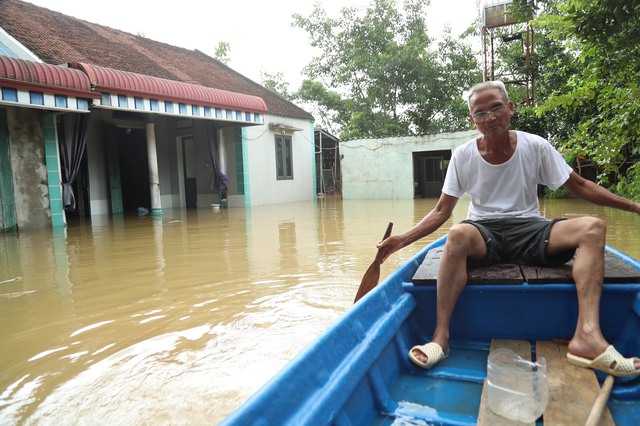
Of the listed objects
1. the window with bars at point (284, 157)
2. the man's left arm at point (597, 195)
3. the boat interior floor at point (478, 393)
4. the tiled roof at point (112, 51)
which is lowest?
the boat interior floor at point (478, 393)

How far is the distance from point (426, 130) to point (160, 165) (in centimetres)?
1371

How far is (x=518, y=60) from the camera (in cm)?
1523

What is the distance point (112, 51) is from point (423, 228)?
12.8 meters

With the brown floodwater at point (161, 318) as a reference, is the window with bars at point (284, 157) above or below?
above

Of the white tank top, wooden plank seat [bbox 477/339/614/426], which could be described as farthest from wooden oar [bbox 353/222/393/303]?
wooden plank seat [bbox 477/339/614/426]

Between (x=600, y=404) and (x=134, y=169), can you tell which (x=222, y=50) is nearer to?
(x=134, y=169)

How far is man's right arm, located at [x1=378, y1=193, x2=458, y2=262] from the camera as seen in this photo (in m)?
2.40

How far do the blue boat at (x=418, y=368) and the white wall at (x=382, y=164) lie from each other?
13838 mm

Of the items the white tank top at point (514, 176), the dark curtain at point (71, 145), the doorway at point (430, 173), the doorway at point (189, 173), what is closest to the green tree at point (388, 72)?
the doorway at point (430, 173)

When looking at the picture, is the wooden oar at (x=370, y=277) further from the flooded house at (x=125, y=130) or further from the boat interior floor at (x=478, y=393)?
the flooded house at (x=125, y=130)

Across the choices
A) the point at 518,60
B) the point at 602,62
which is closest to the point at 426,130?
the point at 518,60

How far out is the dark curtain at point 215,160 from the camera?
45.0 ft

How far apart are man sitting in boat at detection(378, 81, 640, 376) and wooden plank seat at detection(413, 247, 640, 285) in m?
0.06

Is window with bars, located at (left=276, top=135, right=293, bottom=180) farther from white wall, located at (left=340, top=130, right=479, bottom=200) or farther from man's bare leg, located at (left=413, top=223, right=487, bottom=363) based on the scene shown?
man's bare leg, located at (left=413, top=223, right=487, bottom=363)
